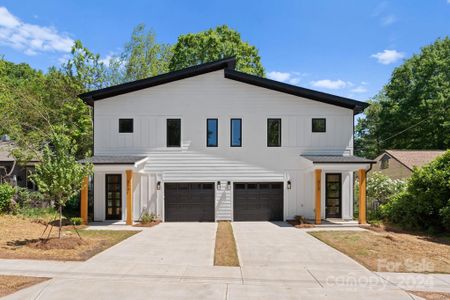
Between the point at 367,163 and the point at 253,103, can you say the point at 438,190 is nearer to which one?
the point at 367,163

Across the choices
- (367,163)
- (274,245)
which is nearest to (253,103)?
(367,163)

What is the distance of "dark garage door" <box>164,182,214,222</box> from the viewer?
58.1ft

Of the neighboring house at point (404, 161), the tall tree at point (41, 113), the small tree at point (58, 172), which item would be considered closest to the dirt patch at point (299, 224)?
the small tree at point (58, 172)

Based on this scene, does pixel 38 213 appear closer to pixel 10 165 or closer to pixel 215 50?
pixel 10 165

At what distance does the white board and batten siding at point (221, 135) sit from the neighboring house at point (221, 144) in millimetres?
50

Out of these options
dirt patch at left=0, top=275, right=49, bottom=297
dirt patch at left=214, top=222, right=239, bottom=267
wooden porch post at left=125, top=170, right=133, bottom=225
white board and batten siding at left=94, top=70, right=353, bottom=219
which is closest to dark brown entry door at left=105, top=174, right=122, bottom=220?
white board and batten siding at left=94, top=70, right=353, bottom=219

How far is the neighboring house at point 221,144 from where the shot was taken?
17.6 metres

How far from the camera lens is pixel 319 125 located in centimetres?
1786

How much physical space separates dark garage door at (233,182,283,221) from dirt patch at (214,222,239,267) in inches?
107

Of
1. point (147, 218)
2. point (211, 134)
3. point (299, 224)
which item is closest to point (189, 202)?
point (147, 218)

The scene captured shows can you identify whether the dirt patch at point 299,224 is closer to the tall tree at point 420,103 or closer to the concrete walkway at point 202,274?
the concrete walkway at point 202,274

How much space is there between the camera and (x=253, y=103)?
1783 centimetres

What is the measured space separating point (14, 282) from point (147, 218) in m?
10.0

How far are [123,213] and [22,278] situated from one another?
10.3m
